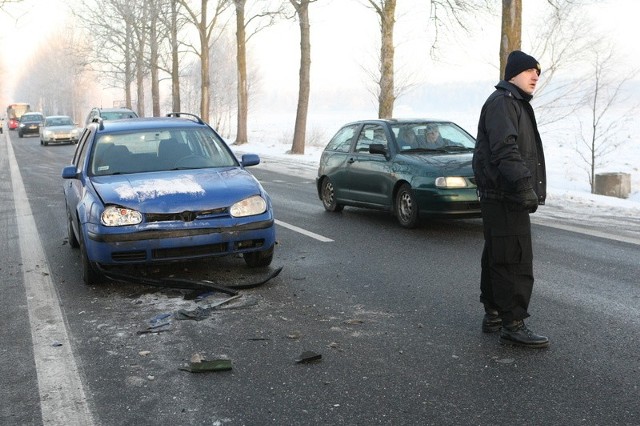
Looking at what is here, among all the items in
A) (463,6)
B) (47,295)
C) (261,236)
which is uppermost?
(463,6)

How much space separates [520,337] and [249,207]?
2930 millimetres

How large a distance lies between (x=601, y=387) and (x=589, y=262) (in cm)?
371

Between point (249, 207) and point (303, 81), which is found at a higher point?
point (303, 81)

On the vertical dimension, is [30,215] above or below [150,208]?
below

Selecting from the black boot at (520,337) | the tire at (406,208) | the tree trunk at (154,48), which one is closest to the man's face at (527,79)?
the black boot at (520,337)

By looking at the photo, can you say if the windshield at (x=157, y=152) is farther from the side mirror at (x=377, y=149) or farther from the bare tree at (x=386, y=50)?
the bare tree at (x=386, y=50)

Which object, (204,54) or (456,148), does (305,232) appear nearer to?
(456,148)

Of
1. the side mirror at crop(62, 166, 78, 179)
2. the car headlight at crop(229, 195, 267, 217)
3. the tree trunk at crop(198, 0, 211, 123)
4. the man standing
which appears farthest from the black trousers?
the tree trunk at crop(198, 0, 211, 123)

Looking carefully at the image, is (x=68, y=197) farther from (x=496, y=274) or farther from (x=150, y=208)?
(x=496, y=274)

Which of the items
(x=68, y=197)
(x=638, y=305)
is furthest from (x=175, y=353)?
(x=68, y=197)

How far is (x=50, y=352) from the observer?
4582 millimetres

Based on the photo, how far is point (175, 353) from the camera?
4.55m

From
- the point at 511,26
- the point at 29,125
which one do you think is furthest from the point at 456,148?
the point at 29,125

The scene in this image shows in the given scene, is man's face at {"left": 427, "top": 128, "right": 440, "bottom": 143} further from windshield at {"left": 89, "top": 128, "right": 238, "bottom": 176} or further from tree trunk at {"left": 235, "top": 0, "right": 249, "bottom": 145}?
tree trunk at {"left": 235, "top": 0, "right": 249, "bottom": 145}
